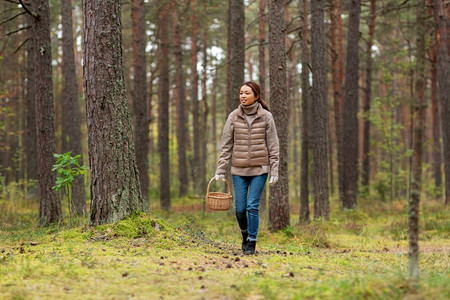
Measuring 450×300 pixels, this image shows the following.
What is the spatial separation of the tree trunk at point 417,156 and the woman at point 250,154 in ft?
8.13

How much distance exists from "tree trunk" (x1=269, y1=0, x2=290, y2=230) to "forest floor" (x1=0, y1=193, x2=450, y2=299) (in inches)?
18.1

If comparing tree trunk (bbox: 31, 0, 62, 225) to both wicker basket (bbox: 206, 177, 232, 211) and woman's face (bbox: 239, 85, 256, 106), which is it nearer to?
wicker basket (bbox: 206, 177, 232, 211)

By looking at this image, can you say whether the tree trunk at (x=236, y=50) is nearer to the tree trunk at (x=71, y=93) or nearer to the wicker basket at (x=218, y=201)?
the tree trunk at (x=71, y=93)

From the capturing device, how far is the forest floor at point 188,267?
4270 mm

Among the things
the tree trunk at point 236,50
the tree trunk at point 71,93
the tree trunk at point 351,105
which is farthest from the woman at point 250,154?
the tree trunk at point 351,105

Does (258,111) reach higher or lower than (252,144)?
higher

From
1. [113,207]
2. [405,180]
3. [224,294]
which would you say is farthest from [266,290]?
[405,180]

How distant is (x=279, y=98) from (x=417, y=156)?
5.31 meters

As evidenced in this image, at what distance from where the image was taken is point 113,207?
7203 mm

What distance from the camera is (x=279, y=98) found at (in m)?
9.88

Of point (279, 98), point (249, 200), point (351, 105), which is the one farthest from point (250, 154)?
point (351, 105)

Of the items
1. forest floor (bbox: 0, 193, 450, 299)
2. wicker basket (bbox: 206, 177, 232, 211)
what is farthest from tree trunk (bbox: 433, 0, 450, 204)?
wicker basket (bbox: 206, 177, 232, 211)

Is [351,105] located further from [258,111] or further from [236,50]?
[258,111]

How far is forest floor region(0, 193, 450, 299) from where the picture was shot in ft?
14.0
